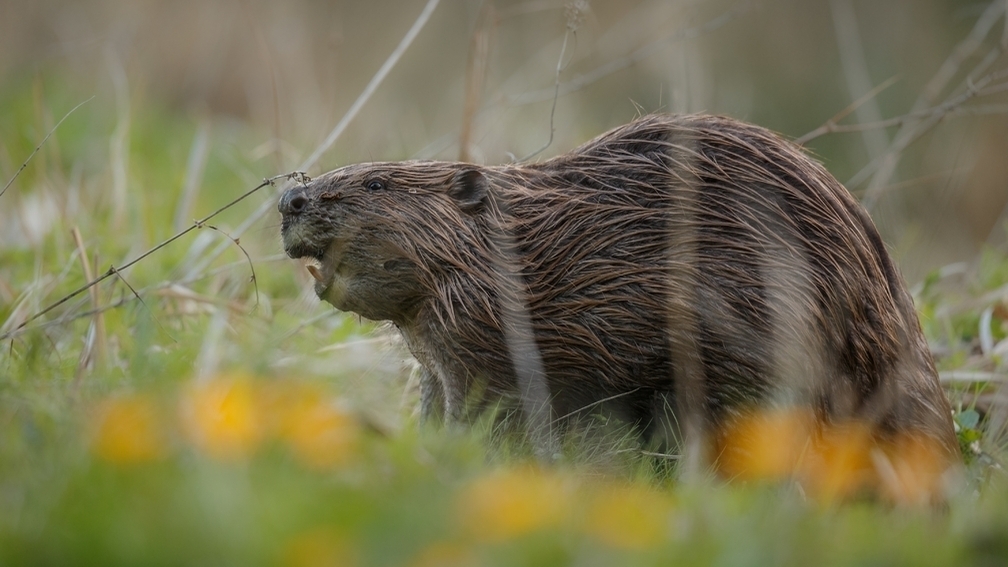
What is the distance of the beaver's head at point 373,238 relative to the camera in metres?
3.11

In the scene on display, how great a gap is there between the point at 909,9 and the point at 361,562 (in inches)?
441

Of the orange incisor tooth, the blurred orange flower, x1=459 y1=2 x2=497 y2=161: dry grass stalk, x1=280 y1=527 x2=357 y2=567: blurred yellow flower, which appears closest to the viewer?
x1=280 y1=527 x2=357 y2=567: blurred yellow flower

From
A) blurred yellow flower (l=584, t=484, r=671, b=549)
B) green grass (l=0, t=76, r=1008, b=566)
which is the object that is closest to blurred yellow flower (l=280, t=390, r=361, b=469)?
green grass (l=0, t=76, r=1008, b=566)

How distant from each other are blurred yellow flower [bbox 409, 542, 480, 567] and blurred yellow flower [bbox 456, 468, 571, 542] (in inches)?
2.1

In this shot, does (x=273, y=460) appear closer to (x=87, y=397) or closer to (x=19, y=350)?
(x=87, y=397)

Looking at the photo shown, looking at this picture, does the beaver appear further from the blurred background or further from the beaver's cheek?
the blurred background

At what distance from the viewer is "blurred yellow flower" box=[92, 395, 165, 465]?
66.7 inches

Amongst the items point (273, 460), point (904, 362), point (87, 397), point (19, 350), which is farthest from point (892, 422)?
point (19, 350)

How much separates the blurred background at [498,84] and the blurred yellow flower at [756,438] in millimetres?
1809

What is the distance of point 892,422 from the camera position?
3.02 meters

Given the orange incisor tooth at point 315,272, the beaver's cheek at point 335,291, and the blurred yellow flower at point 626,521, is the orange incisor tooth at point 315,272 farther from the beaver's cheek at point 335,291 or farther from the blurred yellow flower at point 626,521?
the blurred yellow flower at point 626,521

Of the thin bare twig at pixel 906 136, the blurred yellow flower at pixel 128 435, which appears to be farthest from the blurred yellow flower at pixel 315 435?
the thin bare twig at pixel 906 136

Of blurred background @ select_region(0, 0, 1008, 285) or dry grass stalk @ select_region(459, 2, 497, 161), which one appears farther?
blurred background @ select_region(0, 0, 1008, 285)

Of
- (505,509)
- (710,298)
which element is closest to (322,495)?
(505,509)
